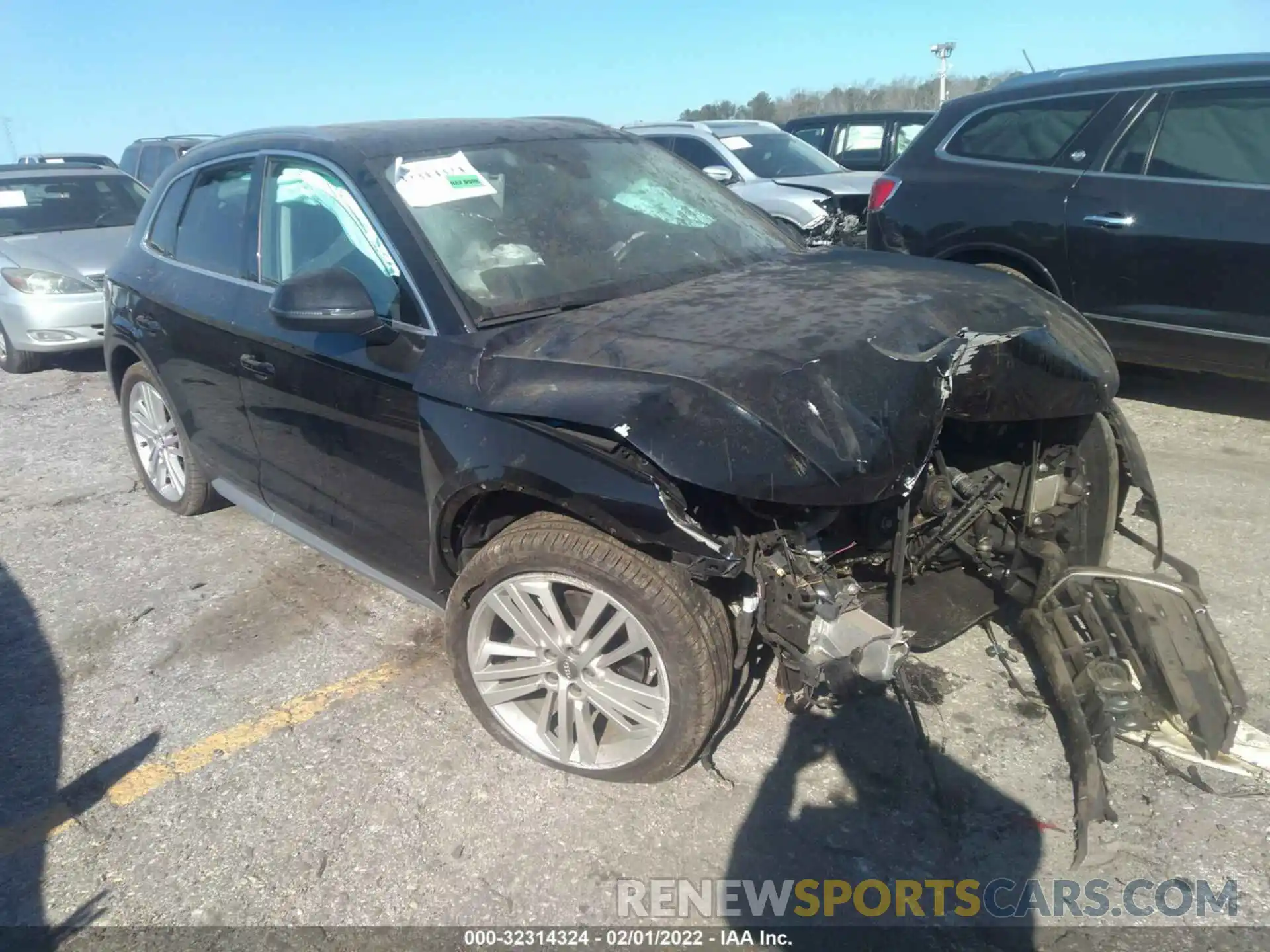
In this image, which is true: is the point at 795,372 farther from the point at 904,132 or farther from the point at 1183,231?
the point at 904,132

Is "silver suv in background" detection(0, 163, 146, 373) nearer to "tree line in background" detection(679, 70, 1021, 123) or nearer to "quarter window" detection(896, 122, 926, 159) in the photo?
"quarter window" detection(896, 122, 926, 159)

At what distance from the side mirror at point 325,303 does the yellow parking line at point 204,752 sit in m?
1.28

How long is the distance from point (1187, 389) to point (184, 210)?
578cm

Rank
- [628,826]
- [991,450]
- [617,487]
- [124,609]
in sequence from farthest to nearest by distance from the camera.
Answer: [124,609] < [991,450] < [628,826] < [617,487]

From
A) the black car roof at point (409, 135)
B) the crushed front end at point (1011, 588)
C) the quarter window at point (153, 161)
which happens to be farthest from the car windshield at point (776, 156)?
the quarter window at point (153, 161)

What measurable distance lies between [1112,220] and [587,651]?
412cm

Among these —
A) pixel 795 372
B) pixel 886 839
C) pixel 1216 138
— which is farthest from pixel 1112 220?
pixel 886 839

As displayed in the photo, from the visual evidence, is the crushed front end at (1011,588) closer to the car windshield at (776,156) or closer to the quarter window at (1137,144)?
the quarter window at (1137,144)

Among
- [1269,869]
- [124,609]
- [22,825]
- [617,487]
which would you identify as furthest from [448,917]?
[124,609]

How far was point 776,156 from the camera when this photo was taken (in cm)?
1082

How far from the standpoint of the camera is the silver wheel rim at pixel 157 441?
4.49 m

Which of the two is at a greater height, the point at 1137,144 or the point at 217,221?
the point at 1137,144

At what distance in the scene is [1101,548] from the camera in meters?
3.22

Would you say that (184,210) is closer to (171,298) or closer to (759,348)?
(171,298)
